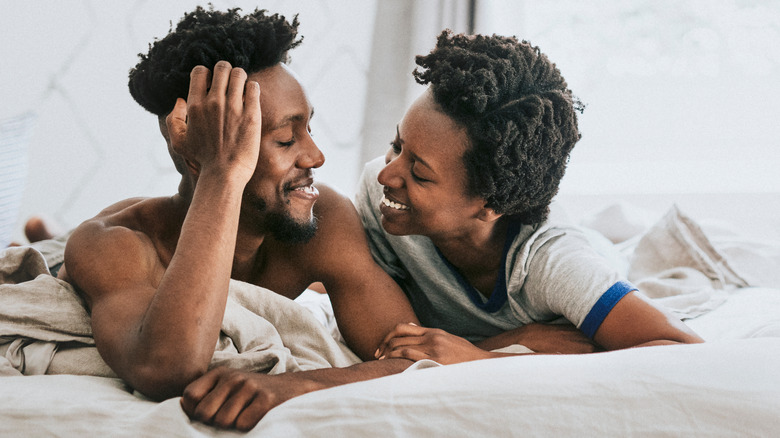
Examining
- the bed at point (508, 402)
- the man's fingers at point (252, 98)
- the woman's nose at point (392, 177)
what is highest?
the man's fingers at point (252, 98)

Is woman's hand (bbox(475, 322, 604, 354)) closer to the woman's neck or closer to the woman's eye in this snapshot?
the woman's neck

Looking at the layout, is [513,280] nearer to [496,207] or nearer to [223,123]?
[496,207]

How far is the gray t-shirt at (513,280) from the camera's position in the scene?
105 centimetres

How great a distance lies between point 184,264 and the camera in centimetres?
85

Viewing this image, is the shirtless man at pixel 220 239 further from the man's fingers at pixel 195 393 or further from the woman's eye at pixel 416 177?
the woman's eye at pixel 416 177

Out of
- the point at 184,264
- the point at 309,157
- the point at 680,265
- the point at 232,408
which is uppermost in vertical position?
the point at 309,157

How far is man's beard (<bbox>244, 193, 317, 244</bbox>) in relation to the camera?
1.15 meters

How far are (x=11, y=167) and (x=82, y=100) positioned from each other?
60cm

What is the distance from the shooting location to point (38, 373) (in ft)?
2.85

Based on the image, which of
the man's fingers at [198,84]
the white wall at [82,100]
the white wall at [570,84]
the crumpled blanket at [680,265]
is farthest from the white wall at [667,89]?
the man's fingers at [198,84]

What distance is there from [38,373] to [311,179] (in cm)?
54

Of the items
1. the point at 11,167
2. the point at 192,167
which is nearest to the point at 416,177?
the point at 192,167

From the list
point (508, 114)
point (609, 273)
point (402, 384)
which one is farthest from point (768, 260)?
point (402, 384)

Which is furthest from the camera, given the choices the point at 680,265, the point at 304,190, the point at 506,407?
the point at 680,265
